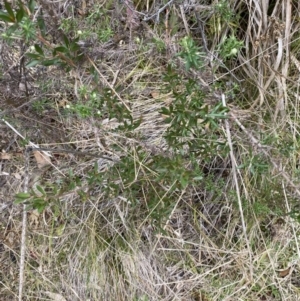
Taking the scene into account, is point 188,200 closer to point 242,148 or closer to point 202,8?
point 242,148

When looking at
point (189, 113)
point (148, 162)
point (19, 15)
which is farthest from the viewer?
point (148, 162)

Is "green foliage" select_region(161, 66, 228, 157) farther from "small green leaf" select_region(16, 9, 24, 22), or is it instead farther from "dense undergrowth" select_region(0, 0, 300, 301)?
"small green leaf" select_region(16, 9, 24, 22)

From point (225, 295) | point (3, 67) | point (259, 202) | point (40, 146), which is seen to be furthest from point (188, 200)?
point (3, 67)

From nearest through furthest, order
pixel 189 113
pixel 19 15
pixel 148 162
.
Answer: pixel 19 15 < pixel 189 113 < pixel 148 162

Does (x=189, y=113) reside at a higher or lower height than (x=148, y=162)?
higher

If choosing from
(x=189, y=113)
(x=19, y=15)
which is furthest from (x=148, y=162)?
(x=19, y=15)

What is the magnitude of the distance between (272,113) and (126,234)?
0.86 metres

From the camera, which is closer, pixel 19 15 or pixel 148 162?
pixel 19 15

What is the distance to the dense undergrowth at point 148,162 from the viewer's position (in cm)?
182

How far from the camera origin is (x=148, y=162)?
1854 mm

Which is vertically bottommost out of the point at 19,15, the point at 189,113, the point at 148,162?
the point at 148,162

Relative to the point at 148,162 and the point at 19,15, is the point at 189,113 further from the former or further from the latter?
the point at 19,15

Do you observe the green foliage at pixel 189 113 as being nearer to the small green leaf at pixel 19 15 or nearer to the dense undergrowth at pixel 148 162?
the dense undergrowth at pixel 148 162

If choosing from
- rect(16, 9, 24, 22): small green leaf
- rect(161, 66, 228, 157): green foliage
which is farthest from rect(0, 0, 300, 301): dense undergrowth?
rect(16, 9, 24, 22): small green leaf
